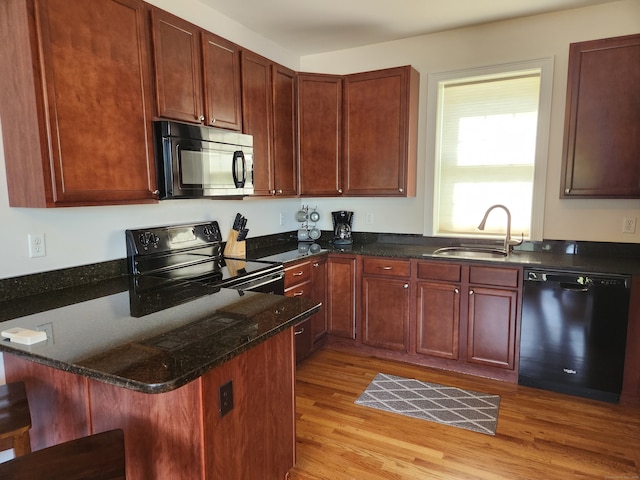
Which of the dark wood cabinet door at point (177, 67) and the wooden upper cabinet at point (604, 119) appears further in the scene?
the wooden upper cabinet at point (604, 119)

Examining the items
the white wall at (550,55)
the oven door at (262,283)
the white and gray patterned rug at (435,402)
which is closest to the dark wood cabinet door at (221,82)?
the oven door at (262,283)

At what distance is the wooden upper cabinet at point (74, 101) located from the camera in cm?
169

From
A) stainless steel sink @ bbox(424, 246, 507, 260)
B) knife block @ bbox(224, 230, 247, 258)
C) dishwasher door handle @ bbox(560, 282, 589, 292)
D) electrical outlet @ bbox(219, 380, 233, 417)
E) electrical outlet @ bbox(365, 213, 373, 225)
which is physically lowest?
electrical outlet @ bbox(219, 380, 233, 417)

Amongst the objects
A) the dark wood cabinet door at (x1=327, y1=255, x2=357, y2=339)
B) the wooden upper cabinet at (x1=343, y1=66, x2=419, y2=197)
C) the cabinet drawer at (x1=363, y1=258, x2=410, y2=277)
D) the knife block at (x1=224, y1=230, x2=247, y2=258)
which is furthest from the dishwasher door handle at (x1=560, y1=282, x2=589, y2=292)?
the knife block at (x1=224, y1=230, x2=247, y2=258)

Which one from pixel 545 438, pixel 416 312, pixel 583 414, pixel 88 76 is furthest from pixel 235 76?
pixel 583 414

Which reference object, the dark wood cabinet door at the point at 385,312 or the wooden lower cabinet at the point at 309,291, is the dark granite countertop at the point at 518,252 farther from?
the dark wood cabinet door at the point at 385,312

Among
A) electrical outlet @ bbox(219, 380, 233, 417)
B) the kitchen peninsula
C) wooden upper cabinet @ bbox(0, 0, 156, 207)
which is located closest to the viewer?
the kitchen peninsula

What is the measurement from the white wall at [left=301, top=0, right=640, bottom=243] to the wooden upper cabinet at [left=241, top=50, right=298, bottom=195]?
3.17 feet

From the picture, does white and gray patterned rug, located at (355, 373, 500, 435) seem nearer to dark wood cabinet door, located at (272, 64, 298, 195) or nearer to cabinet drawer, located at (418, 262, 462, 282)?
cabinet drawer, located at (418, 262, 462, 282)

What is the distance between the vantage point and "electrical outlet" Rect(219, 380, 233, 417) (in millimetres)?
1372

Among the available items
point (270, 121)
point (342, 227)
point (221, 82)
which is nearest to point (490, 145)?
point (342, 227)

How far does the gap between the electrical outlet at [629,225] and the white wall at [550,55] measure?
0.09 ft

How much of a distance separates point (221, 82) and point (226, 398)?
78.6 inches

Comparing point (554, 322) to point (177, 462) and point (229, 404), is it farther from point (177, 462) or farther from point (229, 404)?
point (177, 462)
